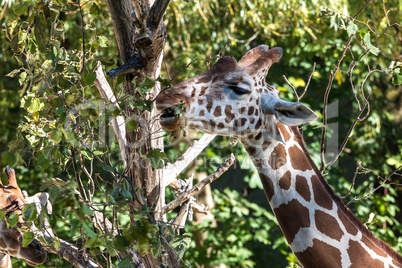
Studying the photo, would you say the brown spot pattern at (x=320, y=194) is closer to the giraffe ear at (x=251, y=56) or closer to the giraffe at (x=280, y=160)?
the giraffe at (x=280, y=160)

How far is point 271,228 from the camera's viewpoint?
521 centimetres

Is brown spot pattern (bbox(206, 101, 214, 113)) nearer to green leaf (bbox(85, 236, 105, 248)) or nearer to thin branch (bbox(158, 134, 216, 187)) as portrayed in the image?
thin branch (bbox(158, 134, 216, 187))

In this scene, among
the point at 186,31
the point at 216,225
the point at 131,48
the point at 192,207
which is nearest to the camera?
the point at 131,48

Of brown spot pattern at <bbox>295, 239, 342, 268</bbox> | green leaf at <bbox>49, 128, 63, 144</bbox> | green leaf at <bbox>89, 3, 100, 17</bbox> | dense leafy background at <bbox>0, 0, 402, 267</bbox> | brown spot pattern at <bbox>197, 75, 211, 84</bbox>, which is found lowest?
dense leafy background at <bbox>0, 0, 402, 267</bbox>

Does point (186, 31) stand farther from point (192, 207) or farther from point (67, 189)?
point (67, 189)

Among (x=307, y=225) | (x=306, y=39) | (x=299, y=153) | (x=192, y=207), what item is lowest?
(x=306, y=39)

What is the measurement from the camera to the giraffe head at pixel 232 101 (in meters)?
2.00

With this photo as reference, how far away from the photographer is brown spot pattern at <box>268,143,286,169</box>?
6.87ft

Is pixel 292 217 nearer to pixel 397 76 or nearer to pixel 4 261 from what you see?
pixel 397 76

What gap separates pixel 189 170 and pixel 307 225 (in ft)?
10.7

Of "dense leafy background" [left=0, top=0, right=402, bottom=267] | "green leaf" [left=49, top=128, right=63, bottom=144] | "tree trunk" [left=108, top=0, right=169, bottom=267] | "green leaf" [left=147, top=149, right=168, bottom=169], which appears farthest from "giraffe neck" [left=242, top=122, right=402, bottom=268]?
"dense leafy background" [left=0, top=0, right=402, bottom=267]

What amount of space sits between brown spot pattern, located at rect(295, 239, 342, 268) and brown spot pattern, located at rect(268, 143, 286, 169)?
12.1 inches

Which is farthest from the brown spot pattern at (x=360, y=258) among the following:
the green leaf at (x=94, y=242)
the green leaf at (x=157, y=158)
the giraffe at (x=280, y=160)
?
the green leaf at (x=94, y=242)

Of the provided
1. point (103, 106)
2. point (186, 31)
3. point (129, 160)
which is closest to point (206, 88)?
point (129, 160)
